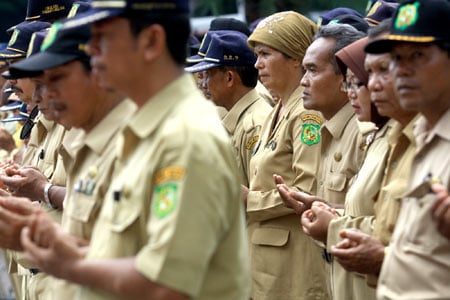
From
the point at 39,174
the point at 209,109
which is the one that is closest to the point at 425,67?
the point at 209,109

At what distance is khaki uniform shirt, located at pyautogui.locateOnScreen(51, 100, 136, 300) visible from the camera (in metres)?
4.26

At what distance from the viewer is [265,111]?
7.73 metres

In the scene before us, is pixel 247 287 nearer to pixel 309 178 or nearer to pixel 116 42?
pixel 116 42

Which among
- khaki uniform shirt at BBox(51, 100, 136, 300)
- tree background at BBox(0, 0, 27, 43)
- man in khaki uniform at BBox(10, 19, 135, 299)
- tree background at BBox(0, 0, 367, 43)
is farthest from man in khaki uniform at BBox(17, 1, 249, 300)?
tree background at BBox(0, 0, 27, 43)

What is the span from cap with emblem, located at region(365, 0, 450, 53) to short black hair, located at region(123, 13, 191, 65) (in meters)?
1.05

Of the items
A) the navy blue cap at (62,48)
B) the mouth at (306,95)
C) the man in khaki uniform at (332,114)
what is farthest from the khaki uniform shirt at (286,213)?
the navy blue cap at (62,48)

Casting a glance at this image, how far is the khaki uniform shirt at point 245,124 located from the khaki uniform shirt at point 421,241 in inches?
124

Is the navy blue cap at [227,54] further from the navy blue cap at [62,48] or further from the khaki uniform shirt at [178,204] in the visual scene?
the khaki uniform shirt at [178,204]

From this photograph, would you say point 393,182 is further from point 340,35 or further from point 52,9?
point 52,9

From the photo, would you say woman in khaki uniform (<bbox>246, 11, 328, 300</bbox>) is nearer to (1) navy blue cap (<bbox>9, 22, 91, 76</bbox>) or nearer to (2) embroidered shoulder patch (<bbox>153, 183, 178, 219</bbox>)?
(1) navy blue cap (<bbox>9, 22, 91, 76</bbox>)

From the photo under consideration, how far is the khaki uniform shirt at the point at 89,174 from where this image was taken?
4258 millimetres

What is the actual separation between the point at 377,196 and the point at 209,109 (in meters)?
1.78

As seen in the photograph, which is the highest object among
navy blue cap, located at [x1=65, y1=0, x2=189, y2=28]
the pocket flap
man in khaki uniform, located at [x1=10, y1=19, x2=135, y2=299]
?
navy blue cap, located at [x1=65, y1=0, x2=189, y2=28]

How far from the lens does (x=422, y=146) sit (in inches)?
174
